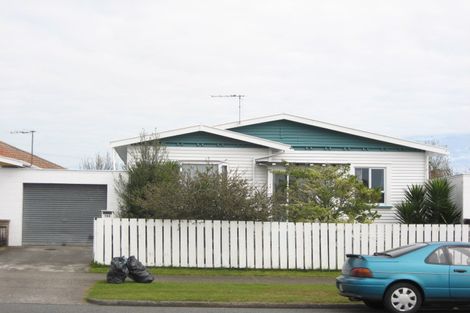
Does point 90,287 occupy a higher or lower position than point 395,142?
lower

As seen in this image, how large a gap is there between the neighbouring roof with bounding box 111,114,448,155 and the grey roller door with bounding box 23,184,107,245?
2101 millimetres

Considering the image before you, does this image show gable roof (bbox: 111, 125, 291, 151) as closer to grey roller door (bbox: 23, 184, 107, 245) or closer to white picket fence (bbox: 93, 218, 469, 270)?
grey roller door (bbox: 23, 184, 107, 245)

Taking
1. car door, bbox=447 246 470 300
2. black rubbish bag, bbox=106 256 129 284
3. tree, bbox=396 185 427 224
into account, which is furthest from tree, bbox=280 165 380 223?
car door, bbox=447 246 470 300

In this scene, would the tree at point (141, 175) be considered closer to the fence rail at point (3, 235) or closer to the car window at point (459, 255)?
the fence rail at point (3, 235)

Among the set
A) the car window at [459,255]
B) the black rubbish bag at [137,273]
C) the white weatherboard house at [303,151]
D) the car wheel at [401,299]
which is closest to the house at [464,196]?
the white weatherboard house at [303,151]

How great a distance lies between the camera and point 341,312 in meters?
12.8

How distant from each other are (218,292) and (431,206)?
37.9ft

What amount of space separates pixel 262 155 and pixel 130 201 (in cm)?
526

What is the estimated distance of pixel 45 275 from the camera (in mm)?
16312

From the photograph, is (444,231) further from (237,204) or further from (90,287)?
(90,287)

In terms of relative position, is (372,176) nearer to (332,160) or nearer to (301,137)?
(332,160)

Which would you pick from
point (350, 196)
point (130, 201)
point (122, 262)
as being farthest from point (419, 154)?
point (122, 262)

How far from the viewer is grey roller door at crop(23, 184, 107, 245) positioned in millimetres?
23688

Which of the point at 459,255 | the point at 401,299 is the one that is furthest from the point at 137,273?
the point at 459,255
